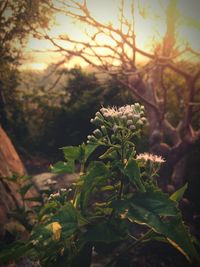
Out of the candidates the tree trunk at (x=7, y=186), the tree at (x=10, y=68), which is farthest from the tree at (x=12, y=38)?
the tree trunk at (x=7, y=186)

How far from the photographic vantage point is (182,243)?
4.77 feet

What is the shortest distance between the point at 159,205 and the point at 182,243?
0.67 ft

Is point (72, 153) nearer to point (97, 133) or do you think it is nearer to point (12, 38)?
point (97, 133)

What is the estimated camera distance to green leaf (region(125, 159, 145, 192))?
5.30 feet

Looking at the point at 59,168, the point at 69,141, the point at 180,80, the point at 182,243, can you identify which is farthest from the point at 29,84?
the point at 182,243

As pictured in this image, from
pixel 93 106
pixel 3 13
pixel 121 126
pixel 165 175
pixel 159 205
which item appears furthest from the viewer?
pixel 3 13

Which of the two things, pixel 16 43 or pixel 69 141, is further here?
pixel 16 43

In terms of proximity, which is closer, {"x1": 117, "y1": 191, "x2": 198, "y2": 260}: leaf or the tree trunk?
{"x1": 117, "y1": 191, "x2": 198, "y2": 260}: leaf

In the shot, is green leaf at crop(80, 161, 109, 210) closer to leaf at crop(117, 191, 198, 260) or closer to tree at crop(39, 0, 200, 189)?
leaf at crop(117, 191, 198, 260)

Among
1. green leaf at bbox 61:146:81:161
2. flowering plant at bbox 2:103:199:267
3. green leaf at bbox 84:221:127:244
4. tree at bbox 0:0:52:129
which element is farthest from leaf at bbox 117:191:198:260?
tree at bbox 0:0:52:129

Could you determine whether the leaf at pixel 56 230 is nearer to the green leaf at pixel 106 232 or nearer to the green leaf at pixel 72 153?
the green leaf at pixel 106 232

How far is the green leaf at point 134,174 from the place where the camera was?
1.62m

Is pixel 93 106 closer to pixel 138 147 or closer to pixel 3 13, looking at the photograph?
pixel 138 147

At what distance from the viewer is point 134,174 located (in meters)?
1.62
